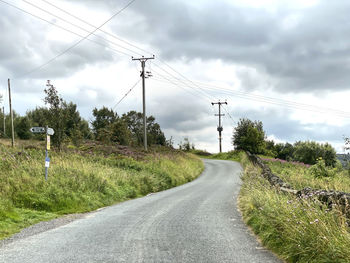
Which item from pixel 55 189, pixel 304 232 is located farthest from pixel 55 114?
pixel 304 232

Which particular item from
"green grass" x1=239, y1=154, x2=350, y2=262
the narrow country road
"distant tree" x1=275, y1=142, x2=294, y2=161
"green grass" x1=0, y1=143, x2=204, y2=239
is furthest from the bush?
"distant tree" x1=275, y1=142, x2=294, y2=161

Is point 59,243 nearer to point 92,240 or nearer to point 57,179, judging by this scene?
point 92,240

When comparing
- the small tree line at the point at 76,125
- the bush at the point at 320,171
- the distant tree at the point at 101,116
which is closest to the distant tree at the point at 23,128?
the small tree line at the point at 76,125

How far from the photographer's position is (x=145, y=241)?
7.34 metres

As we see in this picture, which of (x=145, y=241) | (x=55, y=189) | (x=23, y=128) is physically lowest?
(x=145, y=241)

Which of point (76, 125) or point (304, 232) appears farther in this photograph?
A: point (76, 125)

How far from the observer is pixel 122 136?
43344 millimetres

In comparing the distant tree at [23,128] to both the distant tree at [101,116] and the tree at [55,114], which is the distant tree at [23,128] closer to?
the distant tree at [101,116]

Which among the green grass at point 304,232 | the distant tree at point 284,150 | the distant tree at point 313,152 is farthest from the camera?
the distant tree at point 284,150

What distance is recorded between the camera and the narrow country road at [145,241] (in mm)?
6270

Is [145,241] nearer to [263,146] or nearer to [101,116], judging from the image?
[263,146]

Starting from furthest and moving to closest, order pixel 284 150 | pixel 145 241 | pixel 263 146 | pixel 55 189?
pixel 284 150
pixel 263 146
pixel 55 189
pixel 145 241

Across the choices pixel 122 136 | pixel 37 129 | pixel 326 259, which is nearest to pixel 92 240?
pixel 326 259

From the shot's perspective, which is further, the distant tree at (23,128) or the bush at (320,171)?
the distant tree at (23,128)
